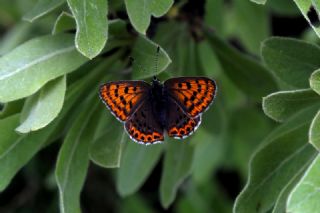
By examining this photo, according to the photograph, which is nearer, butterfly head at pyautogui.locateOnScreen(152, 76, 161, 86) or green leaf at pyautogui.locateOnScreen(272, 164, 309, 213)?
green leaf at pyautogui.locateOnScreen(272, 164, 309, 213)

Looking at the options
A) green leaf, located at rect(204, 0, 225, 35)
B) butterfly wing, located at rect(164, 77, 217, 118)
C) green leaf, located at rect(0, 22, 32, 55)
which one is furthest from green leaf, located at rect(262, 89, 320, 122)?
green leaf, located at rect(0, 22, 32, 55)

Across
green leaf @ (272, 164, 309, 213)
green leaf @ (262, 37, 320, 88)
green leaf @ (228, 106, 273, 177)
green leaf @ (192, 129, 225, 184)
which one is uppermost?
green leaf @ (262, 37, 320, 88)

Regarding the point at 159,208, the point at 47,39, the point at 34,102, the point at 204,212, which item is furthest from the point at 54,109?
the point at 159,208

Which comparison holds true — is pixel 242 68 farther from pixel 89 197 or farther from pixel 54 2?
pixel 89 197

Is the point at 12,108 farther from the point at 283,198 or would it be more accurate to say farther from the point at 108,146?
the point at 283,198

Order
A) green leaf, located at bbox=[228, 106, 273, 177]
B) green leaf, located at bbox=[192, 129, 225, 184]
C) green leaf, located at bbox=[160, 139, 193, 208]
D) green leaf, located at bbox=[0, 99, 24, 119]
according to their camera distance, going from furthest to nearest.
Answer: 1. green leaf, located at bbox=[192, 129, 225, 184]
2. green leaf, located at bbox=[228, 106, 273, 177]
3. green leaf, located at bbox=[160, 139, 193, 208]
4. green leaf, located at bbox=[0, 99, 24, 119]

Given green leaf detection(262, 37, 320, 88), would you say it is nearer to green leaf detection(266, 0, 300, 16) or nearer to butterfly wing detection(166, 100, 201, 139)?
butterfly wing detection(166, 100, 201, 139)
